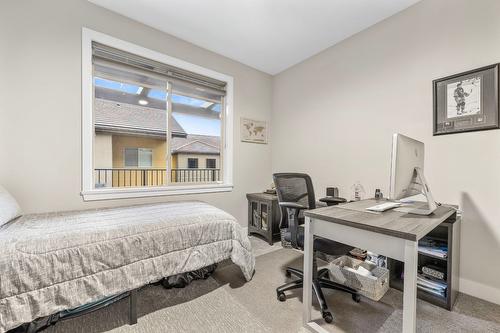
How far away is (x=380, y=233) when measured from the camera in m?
1.11

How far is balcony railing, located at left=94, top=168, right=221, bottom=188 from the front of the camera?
8.68 ft

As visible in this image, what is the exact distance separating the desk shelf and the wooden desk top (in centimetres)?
24

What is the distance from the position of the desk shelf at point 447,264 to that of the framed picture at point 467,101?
826mm

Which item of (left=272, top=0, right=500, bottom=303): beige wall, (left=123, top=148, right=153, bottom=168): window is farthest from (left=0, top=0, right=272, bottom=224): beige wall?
(left=272, top=0, right=500, bottom=303): beige wall

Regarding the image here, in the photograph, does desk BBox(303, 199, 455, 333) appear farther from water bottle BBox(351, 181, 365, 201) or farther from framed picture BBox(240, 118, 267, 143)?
framed picture BBox(240, 118, 267, 143)

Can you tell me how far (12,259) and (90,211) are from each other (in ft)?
3.05

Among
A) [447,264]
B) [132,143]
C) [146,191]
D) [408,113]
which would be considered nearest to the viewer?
[447,264]

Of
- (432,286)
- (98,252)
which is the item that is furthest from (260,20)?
(432,286)

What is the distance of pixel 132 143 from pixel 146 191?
2.98 ft

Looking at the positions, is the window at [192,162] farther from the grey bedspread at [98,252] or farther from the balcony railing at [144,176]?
the grey bedspread at [98,252]

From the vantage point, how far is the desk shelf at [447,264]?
5.39 feet

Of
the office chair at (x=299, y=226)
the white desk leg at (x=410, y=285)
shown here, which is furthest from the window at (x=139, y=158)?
the white desk leg at (x=410, y=285)

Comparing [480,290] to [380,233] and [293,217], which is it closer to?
[380,233]

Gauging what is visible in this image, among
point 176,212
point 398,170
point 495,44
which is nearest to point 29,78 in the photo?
point 176,212
